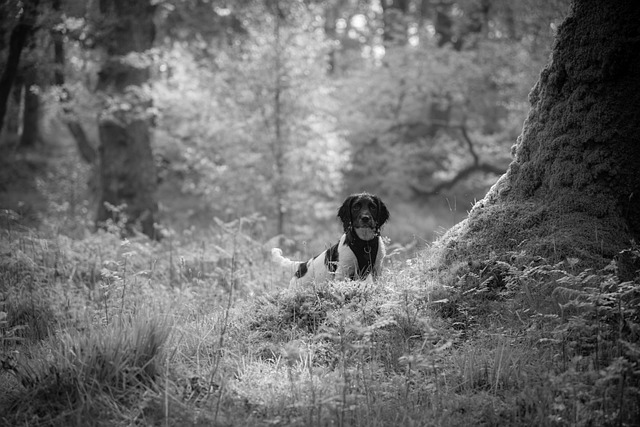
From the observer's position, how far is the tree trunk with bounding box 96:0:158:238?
1182 cm

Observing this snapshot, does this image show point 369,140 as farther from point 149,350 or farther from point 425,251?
point 149,350

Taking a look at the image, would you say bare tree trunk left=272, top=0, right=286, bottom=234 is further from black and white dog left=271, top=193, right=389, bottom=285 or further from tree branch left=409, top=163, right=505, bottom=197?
tree branch left=409, top=163, right=505, bottom=197

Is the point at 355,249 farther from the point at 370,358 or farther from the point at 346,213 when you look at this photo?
the point at 370,358

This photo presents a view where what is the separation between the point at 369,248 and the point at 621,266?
2.34 m

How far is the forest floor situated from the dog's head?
3.62ft

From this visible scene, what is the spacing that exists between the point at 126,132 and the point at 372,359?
10.0m

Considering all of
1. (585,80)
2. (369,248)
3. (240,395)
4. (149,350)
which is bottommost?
(240,395)

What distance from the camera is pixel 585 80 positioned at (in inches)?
182

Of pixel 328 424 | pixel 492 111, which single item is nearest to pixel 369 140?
pixel 492 111

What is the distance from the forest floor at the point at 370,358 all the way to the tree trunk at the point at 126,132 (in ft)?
24.1

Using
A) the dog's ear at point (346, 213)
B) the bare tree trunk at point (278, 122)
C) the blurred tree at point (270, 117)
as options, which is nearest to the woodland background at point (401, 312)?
the dog's ear at point (346, 213)

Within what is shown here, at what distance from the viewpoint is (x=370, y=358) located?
12.4ft

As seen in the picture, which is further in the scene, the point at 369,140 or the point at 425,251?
the point at 369,140

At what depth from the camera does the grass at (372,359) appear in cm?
309
